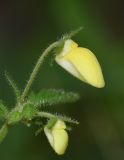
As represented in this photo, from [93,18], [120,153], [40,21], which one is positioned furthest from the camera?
[40,21]

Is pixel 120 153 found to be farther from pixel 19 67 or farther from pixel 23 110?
pixel 23 110

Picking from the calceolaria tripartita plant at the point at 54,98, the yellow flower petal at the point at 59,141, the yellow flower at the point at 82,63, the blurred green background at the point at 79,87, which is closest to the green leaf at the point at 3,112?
the calceolaria tripartita plant at the point at 54,98

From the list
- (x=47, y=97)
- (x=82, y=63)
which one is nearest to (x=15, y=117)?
(x=47, y=97)

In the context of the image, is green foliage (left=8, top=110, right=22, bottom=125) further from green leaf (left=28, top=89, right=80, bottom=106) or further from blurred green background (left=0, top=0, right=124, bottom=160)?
blurred green background (left=0, top=0, right=124, bottom=160)

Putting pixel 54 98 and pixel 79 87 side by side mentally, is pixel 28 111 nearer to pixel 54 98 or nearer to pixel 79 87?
pixel 54 98

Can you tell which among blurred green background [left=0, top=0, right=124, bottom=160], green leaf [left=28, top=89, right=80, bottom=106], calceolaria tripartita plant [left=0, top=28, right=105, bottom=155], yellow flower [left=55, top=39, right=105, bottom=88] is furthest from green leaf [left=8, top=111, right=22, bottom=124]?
blurred green background [left=0, top=0, right=124, bottom=160]

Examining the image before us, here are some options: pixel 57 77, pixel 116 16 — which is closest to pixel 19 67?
pixel 57 77
